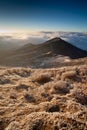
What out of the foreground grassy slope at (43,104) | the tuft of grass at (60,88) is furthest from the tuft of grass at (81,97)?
the tuft of grass at (60,88)

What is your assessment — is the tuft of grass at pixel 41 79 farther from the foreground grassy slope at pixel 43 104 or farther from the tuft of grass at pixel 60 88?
the tuft of grass at pixel 60 88

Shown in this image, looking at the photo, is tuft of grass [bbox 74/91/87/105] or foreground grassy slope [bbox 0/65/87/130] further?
tuft of grass [bbox 74/91/87/105]

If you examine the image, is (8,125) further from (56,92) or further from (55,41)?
(55,41)

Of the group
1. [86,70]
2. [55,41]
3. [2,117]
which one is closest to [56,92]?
[2,117]

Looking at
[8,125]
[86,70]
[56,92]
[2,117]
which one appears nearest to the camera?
[8,125]

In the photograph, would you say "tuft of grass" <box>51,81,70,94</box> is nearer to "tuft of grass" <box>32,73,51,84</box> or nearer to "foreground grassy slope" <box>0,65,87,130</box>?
"foreground grassy slope" <box>0,65,87,130</box>

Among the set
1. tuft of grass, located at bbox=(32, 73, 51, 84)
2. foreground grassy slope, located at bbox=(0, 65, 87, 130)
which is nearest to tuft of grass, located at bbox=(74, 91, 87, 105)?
foreground grassy slope, located at bbox=(0, 65, 87, 130)

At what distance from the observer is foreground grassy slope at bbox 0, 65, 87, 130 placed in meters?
8.00

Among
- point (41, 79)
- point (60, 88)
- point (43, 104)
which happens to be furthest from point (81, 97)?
point (41, 79)

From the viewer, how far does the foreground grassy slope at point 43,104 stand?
800cm

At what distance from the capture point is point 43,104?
986 centimetres

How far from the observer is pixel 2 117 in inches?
346

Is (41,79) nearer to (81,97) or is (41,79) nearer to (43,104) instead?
(81,97)

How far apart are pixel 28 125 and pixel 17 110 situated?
62.9 inches
